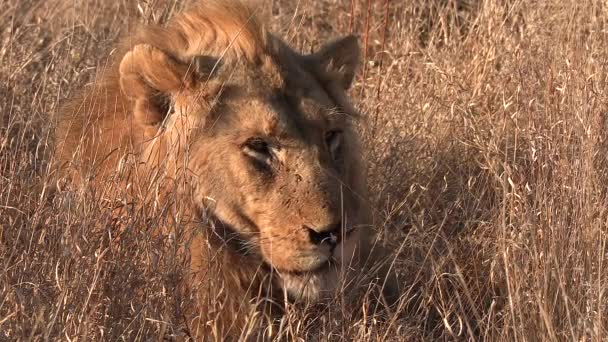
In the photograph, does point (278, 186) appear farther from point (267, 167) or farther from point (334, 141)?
point (334, 141)

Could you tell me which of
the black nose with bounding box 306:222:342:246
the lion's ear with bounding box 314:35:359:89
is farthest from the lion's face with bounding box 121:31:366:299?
the lion's ear with bounding box 314:35:359:89

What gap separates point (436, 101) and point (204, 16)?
2095 millimetres

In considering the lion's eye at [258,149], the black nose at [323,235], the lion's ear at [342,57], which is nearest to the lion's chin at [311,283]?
the black nose at [323,235]

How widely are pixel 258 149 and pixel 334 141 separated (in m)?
0.39

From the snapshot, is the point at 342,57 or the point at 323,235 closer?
the point at 323,235

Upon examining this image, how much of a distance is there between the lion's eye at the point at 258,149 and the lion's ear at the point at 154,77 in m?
0.32

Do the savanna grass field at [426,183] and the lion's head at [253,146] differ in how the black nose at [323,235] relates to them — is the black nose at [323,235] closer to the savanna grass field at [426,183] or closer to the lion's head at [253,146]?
the lion's head at [253,146]

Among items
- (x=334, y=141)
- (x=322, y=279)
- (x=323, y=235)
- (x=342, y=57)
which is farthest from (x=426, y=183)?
(x=323, y=235)

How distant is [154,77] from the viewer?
4625 mm

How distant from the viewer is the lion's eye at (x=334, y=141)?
4.77m

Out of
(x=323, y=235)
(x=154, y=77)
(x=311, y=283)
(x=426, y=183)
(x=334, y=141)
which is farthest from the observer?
(x=426, y=183)

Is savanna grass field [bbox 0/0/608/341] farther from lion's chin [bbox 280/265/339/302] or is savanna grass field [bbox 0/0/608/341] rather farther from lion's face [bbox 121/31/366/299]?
lion's face [bbox 121/31/366/299]

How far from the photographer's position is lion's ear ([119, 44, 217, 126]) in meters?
4.60

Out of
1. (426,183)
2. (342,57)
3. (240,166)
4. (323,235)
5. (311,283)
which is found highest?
(342,57)
